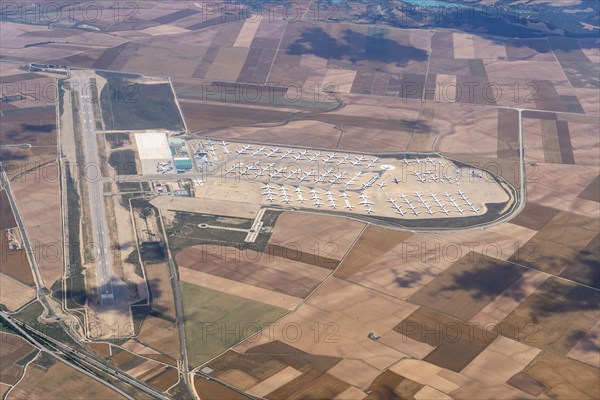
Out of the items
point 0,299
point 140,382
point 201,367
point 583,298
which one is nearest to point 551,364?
point 583,298

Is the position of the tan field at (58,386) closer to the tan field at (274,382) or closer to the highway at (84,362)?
the highway at (84,362)

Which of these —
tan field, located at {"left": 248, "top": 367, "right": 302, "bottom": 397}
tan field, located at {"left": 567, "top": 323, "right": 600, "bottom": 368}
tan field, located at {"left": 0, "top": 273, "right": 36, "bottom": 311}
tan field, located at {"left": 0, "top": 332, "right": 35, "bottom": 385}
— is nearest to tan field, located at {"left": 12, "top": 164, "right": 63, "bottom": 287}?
tan field, located at {"left": 0, "top": 273, "right": 36, "bottom": 311}

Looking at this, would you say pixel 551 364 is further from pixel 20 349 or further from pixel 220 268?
pixel 20 349

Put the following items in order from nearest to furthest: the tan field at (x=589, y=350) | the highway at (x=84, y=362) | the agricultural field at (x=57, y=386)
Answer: the agricultural field at (x=57, y=386), the highway at (x=84, y=362), the tan field at (x=589, y=350)

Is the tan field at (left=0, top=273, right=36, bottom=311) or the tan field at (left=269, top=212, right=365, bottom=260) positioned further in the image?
the tan field at (left=269, top=212, right=365, bottom=260)

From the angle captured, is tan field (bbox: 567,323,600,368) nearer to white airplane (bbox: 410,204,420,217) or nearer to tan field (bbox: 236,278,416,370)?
tan field (bbox: 236,278,416,370)

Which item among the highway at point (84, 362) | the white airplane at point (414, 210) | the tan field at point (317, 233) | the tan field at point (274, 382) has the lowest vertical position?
the highway at point (84, 362)

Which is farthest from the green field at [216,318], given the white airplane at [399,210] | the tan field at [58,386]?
the white airplane at [399,210]

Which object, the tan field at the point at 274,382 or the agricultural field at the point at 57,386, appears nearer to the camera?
the tan field at the point at 274,382

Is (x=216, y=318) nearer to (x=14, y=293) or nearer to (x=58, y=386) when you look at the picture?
(x=58, y=386)

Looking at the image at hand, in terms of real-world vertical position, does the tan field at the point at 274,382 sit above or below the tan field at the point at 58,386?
above
